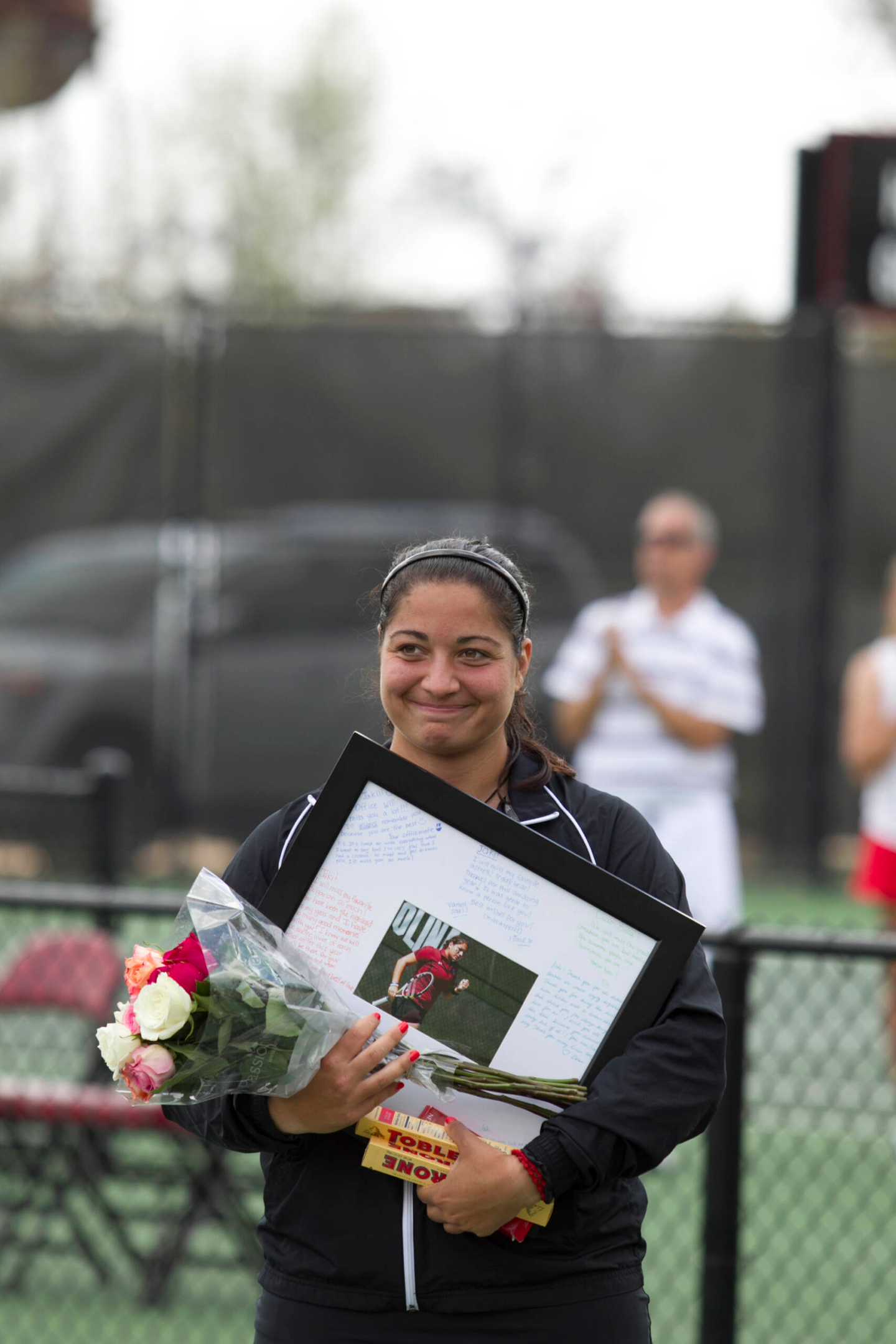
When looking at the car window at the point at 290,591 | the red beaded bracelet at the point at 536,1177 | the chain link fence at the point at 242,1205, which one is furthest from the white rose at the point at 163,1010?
the car window at the point at 290,591

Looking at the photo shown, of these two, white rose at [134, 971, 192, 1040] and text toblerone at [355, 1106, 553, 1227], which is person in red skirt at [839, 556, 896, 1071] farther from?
white rose at [134, 971, 192, 1040]

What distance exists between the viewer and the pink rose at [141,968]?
6.38 ft

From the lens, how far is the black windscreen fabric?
997 cm

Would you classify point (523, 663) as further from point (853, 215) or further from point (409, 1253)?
point (853, 215)

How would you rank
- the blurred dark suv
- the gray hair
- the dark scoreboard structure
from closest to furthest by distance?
the dark scoreboard structure < the blurred dark suv < the gray hair

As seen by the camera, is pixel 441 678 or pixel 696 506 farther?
pixel 696 506

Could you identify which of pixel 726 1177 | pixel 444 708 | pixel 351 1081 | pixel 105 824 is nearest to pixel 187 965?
pixel 351 1081

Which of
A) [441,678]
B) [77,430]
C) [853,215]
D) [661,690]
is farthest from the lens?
[77,430]

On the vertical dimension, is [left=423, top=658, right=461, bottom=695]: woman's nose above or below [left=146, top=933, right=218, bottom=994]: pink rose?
above

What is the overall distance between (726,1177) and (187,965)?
163 centimetres

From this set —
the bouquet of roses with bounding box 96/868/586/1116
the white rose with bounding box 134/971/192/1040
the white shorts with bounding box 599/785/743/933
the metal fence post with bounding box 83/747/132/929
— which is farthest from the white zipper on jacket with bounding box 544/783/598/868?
the white shorts with bounding box 599/785/743/933

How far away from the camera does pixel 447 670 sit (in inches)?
84.2

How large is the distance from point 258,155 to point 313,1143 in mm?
27624

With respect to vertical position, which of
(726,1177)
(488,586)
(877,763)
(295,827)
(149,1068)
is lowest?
(726,1177)
